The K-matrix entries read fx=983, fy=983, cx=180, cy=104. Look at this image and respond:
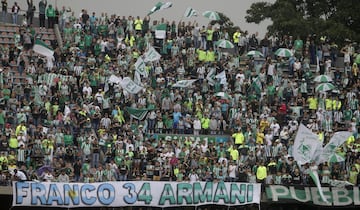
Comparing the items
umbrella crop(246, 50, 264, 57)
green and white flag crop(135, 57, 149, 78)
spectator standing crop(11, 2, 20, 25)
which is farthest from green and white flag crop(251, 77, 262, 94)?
spectator standing crop(11, 2, 20, 25)

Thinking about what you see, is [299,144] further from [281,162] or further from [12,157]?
[12,157]

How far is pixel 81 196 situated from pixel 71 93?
6836 millimetres

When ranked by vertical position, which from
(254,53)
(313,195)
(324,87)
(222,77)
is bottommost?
(313,195)

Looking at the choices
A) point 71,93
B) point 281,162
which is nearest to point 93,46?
point 71,93

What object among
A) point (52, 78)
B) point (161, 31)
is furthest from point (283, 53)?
point (52, 78)

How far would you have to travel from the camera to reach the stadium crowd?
33.6m

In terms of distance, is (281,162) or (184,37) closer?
(281,162)

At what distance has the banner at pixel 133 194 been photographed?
30.5m

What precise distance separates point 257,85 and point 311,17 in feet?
69.5

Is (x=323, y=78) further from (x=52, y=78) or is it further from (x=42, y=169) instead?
(x=42, y=169)

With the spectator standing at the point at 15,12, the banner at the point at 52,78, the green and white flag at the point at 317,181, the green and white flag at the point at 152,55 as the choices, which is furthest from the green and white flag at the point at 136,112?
the spectator standing at the point at 15,12

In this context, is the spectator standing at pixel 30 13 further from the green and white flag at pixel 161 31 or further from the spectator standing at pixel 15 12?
the green and white flag at pixel 161 31

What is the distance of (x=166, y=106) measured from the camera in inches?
1500

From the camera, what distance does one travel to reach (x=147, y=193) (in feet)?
105
